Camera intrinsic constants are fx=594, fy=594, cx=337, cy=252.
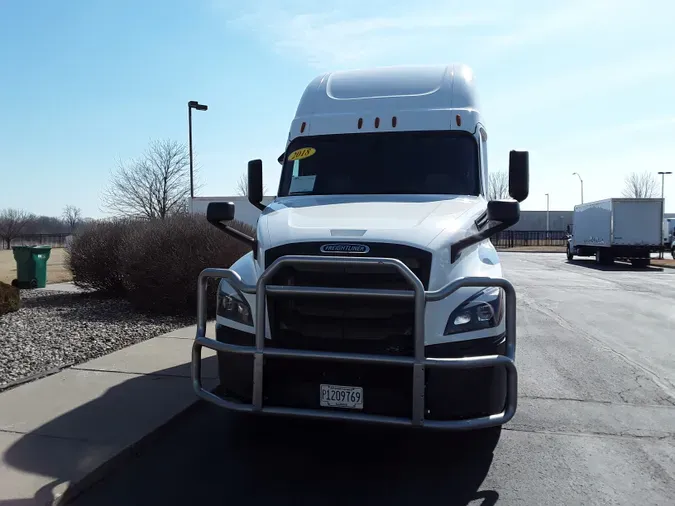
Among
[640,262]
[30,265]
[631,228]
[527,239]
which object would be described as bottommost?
[640,262]

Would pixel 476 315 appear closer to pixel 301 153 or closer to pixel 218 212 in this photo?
pixel 218 212

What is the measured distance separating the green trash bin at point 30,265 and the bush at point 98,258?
87.3 inches

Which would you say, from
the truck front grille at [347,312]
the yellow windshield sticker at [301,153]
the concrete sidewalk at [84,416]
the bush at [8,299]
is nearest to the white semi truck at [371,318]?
the truck front grille at [347,312]

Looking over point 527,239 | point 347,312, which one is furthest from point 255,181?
point 527,239

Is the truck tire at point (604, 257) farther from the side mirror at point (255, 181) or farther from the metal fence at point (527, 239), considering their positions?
the side mirror at point (255, 181)

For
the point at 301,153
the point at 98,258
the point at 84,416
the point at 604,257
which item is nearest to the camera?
the point at 84,416

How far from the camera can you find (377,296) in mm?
3932

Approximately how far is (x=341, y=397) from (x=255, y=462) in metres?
0.96

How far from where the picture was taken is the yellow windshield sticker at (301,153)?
613 cm

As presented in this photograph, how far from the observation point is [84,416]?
5059mm

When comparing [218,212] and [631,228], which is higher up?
[218,212]

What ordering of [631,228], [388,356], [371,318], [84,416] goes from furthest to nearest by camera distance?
[631,228]
[84,416]
[371,318]
[388,356]

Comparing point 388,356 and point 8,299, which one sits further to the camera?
point 8,299

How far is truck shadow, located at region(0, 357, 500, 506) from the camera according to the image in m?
3.88
